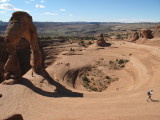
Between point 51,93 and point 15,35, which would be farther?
point 15,35

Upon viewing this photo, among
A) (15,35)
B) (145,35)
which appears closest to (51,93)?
(15,35)

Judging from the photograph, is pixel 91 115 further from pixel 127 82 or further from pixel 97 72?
pixel 97 72

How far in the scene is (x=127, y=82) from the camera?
2608 cm

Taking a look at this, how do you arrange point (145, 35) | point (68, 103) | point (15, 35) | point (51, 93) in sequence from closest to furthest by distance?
point (68, 103) < point (51, 93) < point (15, 35) < point (145, 35)

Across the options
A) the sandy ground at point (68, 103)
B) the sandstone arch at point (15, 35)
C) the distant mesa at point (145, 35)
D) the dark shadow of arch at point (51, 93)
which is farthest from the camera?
the distant mesa at point (145, 35)

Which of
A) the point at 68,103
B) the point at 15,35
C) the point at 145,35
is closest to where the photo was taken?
the point at 68,103

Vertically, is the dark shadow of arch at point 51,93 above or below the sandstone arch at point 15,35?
below

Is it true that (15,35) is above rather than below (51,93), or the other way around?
above

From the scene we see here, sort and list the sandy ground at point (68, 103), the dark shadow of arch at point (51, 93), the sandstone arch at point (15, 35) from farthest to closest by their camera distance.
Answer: the sandstone arch at point (15, 35)
the dark shadow of arch at point (51, 93)
the sandy ground at point (68, 103)

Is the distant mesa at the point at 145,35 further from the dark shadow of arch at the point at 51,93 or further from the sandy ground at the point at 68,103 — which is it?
the dark shadow of arch at the point at 51,93

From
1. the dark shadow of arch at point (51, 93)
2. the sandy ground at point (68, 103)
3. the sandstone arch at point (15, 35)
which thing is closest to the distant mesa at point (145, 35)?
the sandy ground at point (68, 103)

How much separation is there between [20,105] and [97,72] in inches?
714

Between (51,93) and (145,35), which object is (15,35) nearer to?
(51,93)

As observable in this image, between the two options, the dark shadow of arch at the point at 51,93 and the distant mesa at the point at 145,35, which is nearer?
the dark shadow of arch at the point at 51,93
